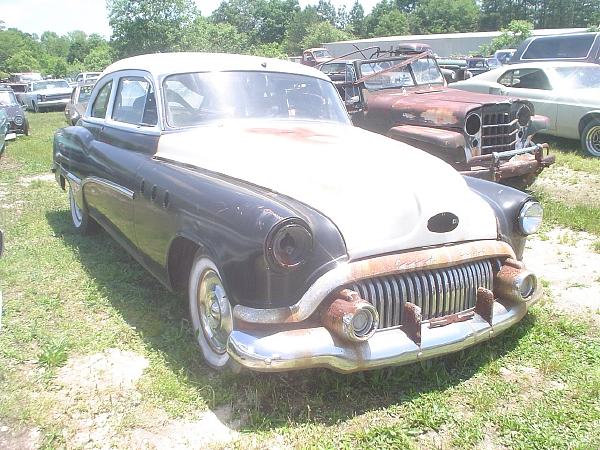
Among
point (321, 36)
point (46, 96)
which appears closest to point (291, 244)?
point (46, 96)

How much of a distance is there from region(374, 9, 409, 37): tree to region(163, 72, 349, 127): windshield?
9266 cm

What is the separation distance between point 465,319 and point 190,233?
1.47m

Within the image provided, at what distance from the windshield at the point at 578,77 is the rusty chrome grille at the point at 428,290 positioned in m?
7.68

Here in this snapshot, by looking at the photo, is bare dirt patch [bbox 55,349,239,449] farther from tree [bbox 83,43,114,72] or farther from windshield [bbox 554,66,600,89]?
tree [bbox 83,43,114,72]

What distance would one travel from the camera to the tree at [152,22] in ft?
123

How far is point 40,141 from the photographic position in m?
14.1

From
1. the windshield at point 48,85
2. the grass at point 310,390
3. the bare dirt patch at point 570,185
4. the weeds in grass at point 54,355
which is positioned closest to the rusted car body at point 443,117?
the bare dirt patch at point 570,185

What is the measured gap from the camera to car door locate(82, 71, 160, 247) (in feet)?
13.2

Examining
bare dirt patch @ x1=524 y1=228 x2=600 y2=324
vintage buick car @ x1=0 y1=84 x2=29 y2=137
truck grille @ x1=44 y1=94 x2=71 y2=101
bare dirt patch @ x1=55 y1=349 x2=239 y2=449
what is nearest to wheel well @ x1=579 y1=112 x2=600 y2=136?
bare dirt patch @ x1=524 y1=228 x2=600 y2=324

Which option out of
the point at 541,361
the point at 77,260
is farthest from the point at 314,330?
the point at 77,260

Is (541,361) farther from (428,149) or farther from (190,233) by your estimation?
(428,149)

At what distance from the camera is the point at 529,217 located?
3.50 metres

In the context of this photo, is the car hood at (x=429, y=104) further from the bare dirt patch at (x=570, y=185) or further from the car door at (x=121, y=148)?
the car door at (x=121, y=148)

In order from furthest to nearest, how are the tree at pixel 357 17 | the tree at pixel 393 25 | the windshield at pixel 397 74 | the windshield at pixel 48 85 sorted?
the tree at pixel 357 17
the tree at pixel 393 25
the windshield at pixel 48 85
the windshield at pixel 397 74
